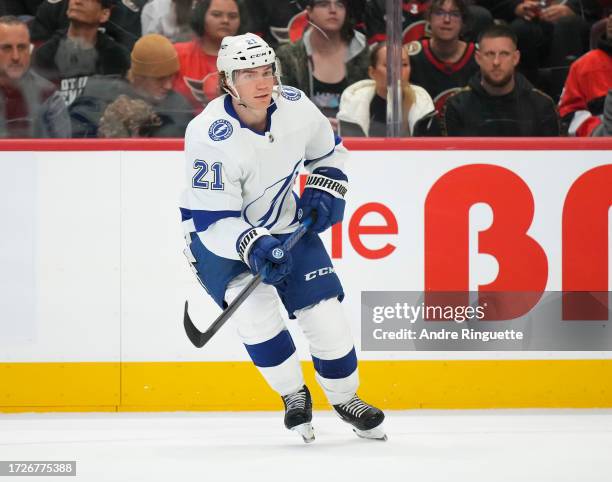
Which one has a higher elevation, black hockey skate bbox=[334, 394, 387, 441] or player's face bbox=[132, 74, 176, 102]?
player's face bbox=[132, 74, 176, 102]

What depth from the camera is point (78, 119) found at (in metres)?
4.19

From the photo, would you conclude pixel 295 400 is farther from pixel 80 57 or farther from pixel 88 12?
pixel 88 12

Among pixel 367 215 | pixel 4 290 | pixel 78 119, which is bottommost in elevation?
pixel 4 290

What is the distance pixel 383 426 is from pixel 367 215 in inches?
30.0

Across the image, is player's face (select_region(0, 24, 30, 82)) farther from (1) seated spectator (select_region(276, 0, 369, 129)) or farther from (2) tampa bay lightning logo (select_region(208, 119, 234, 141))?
(2) tampa bay lightning logo (select_region(208, 119, 234, 141))

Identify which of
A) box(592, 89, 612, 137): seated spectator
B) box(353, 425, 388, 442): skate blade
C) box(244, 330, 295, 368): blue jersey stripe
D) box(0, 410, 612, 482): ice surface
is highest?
box(592, 89, 612, 137): seated spectator

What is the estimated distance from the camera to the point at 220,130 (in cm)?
336

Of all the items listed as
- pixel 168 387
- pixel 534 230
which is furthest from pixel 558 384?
pixel 168 387

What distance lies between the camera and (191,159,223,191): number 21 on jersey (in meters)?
3.31

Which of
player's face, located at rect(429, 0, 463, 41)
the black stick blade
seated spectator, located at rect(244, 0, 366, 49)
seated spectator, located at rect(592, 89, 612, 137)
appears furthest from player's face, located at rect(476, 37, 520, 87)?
the black stick blade

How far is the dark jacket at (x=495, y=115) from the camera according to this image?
166 inches

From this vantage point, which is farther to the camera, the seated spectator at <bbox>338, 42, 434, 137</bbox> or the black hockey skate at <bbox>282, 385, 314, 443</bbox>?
the seated spectator at <bbox>338, 42, 434, 137</bbox>

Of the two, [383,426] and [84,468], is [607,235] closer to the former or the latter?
[383,426]

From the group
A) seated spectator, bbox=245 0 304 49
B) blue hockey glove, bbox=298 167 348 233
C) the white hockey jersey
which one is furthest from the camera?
seated spectator, bbox=245 0 304 49
